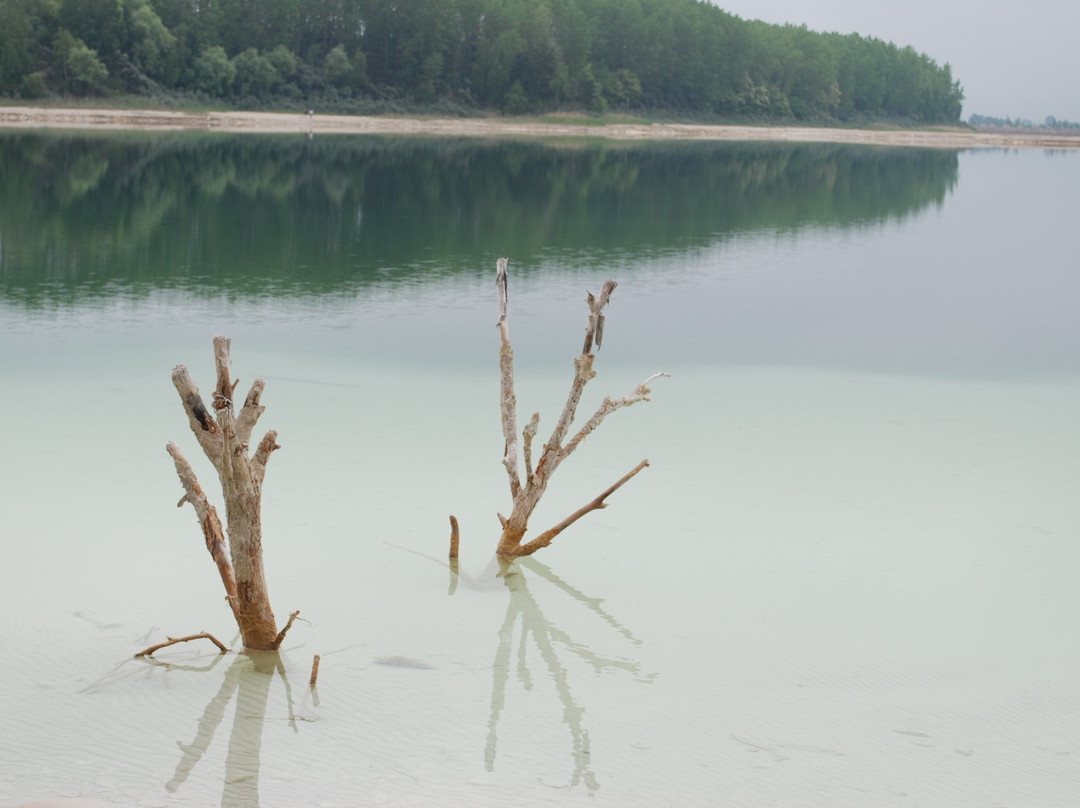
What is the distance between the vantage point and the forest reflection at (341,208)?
17062 mm

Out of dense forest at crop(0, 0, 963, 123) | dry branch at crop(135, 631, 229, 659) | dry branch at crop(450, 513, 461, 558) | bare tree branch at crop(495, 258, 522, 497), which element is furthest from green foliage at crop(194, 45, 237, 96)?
dry branch at crop(135, 631, 229, 659)

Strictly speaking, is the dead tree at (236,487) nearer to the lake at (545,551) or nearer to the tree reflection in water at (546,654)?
the lake at (545,551)

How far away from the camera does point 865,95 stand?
122875mm

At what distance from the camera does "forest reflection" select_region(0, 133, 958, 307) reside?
56.0ft

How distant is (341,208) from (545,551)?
19758 mm

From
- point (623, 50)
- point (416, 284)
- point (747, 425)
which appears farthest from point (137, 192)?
point (623, 50)

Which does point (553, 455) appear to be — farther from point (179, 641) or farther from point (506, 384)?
point (179, 641)

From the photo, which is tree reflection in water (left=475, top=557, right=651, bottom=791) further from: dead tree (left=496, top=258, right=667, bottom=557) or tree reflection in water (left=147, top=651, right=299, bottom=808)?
tree reflection in water (left=147, top=651, right=299, bottom=808)

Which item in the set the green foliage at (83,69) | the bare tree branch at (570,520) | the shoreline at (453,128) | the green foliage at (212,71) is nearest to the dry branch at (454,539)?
the bare tree branch at (570,520)

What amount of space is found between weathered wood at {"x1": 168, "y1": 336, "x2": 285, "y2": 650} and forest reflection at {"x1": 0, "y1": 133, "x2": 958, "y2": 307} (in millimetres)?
10224

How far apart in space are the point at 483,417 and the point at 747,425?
2215mm

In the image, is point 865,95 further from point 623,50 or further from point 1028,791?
point 1028,791

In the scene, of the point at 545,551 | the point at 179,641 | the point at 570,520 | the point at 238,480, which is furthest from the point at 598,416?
the point at 179,641

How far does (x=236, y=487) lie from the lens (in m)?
4.80
